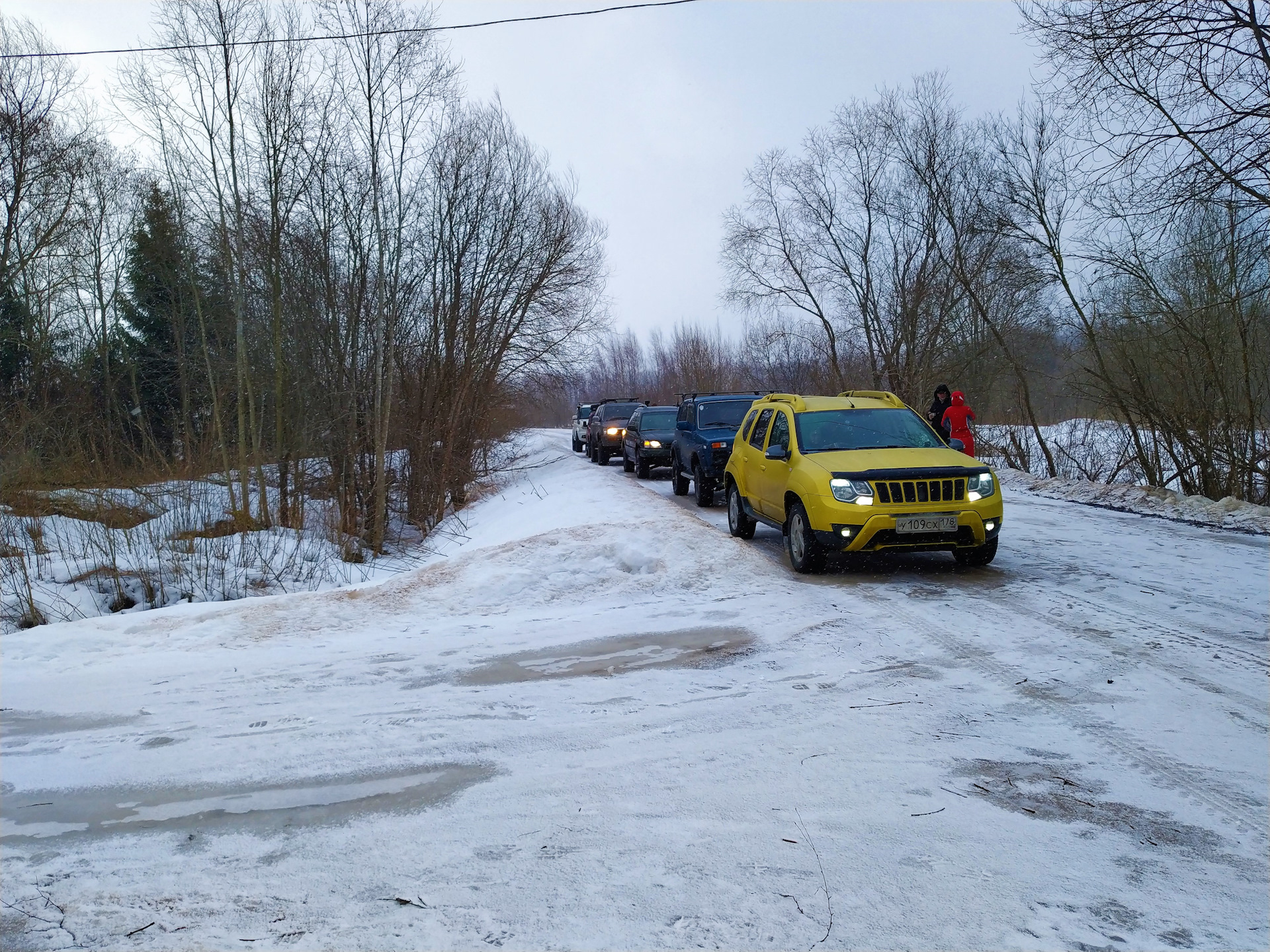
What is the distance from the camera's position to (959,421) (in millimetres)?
13602

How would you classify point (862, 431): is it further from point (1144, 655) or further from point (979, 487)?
point (1144, 655)

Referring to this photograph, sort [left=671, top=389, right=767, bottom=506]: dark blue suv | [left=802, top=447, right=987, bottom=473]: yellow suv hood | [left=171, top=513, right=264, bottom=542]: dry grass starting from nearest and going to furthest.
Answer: [left=802, top=447, right=987, bottom=473]: yellow suv hood, [left=671, top=389, right=767, bottom=506]: dark blue suv, [left=171, top=513, right=264, bottom=542]: dry grass

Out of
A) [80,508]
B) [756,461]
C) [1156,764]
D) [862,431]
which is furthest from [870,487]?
[80,508]

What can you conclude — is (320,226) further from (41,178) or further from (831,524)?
(831,524)

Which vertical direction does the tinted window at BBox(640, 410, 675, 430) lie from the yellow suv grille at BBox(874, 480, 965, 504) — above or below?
above

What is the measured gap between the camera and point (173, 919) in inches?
117

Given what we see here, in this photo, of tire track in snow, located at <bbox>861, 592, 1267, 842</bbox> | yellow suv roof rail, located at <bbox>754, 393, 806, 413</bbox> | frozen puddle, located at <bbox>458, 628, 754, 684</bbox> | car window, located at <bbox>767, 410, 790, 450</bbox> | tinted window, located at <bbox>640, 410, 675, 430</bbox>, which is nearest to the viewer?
tire track in snow, located at <bbox>861, 592, 1267, 842</bbox>

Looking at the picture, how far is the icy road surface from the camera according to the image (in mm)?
2953

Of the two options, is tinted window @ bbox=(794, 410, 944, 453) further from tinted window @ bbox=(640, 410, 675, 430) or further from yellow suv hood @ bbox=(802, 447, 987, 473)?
tinted window @ bbox=(640, 410, 675, 430)

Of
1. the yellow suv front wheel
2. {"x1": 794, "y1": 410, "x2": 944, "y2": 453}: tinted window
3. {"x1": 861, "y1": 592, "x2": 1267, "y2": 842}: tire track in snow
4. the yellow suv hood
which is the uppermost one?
{"x1": 794, "y1": 410, "x2": 944, "y2": 453}: tinted window

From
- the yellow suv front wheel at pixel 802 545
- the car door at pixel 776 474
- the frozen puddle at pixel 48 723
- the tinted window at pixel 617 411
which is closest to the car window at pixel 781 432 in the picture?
the car door at pixel 776 474

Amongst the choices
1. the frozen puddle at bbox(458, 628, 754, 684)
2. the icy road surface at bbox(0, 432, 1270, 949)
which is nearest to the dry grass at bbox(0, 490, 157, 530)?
the icy road surface at bbox(0, 432, 1270, 949)

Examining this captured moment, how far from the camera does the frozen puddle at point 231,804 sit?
3713mm

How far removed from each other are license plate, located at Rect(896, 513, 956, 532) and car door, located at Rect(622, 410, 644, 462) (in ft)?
48.2
